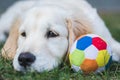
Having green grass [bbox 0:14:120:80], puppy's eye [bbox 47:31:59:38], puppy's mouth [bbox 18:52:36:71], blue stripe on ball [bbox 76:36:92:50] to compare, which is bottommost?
green grass [bbox 0:14:120:80]

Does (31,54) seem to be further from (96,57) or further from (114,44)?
(114,44)

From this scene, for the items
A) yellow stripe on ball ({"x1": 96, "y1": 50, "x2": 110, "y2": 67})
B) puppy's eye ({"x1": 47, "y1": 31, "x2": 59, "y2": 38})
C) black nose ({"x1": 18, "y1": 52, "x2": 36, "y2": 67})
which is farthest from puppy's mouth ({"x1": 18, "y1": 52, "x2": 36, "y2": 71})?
yellow stripe on ball ({"x1": 96, "y1": 50, "x2": 110, "y2": 67})

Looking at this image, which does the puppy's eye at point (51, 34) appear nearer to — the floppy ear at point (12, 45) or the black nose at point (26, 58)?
the black nose at point (26, 58)

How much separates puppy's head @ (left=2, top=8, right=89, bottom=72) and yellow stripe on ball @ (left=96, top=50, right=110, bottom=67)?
1.44 ft

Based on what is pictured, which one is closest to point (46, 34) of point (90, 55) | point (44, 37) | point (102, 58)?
point (44, 37)

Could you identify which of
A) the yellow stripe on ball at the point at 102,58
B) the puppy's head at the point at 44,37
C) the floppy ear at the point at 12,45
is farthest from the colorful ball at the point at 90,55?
the floppy ear at the point at 12,45

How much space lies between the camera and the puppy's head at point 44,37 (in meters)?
5.00

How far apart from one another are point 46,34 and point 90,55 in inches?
21.5

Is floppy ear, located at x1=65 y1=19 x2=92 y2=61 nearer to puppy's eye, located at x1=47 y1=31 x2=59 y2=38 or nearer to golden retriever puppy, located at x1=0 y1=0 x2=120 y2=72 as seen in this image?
golden retriever puppy, located at x1=0 y1=0 x2=120 y2=72

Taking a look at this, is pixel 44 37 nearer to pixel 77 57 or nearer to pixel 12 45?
pixel 77 57

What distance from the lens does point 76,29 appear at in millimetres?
5551

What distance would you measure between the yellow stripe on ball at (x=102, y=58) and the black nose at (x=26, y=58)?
0.66 metres

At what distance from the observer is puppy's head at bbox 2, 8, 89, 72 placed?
197 inches

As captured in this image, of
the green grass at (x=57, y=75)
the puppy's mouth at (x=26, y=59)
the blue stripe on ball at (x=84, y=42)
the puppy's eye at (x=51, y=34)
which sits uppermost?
the puppy's eye at (x=51, y=34)
